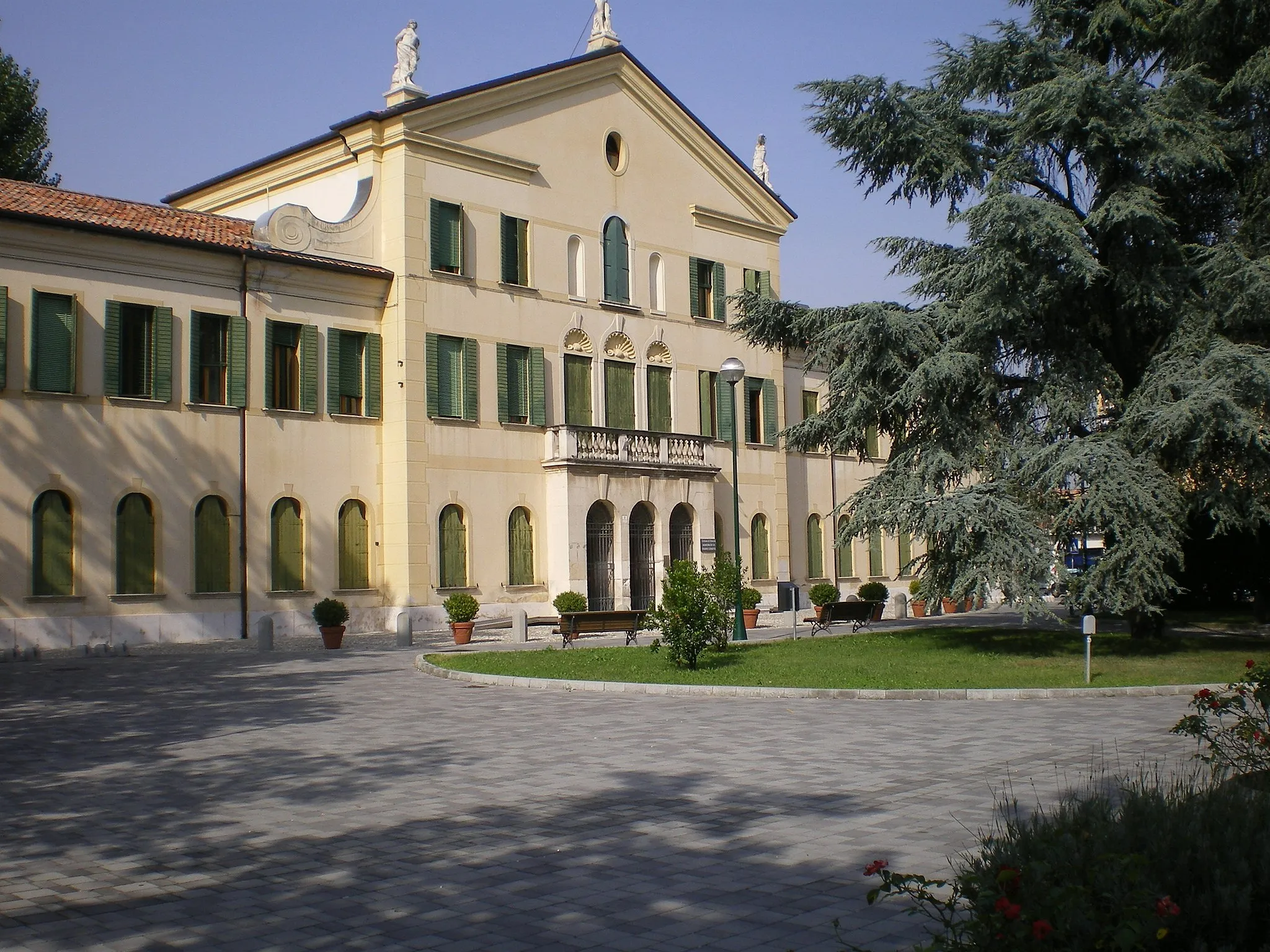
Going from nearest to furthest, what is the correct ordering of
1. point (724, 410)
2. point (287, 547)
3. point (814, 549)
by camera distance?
point (287, 547) → point (724, 410) → point (814, 549)

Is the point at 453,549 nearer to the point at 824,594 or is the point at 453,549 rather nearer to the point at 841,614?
the point at 841,614

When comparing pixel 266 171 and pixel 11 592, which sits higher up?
pixel 266 171

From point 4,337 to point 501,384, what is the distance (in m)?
12.0

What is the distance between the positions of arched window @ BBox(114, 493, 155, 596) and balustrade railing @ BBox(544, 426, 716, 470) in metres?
10.6

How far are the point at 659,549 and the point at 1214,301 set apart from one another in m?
17.8

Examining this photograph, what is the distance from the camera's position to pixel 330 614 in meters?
27.4

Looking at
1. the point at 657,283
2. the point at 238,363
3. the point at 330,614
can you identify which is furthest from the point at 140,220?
the point at 657,283

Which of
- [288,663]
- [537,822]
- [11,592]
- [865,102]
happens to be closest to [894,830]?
[537,822]

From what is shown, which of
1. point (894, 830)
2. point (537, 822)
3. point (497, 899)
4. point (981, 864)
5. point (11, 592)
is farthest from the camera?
point (11, 592)

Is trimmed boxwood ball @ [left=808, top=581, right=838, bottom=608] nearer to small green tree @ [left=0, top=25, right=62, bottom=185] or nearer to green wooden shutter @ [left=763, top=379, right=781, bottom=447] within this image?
green wooden shutter @ [left=763, top=379, right=781, bottom=447]

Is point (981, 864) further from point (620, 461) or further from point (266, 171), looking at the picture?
point (266, 171)

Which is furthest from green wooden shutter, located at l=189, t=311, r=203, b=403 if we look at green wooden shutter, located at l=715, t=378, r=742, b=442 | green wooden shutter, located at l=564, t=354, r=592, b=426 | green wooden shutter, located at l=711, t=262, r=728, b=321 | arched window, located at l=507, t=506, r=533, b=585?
green wooden shutter, located at l=711, t=262, r=728, b=321

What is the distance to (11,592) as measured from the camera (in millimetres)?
24688

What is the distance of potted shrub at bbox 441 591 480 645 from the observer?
2791 cm
